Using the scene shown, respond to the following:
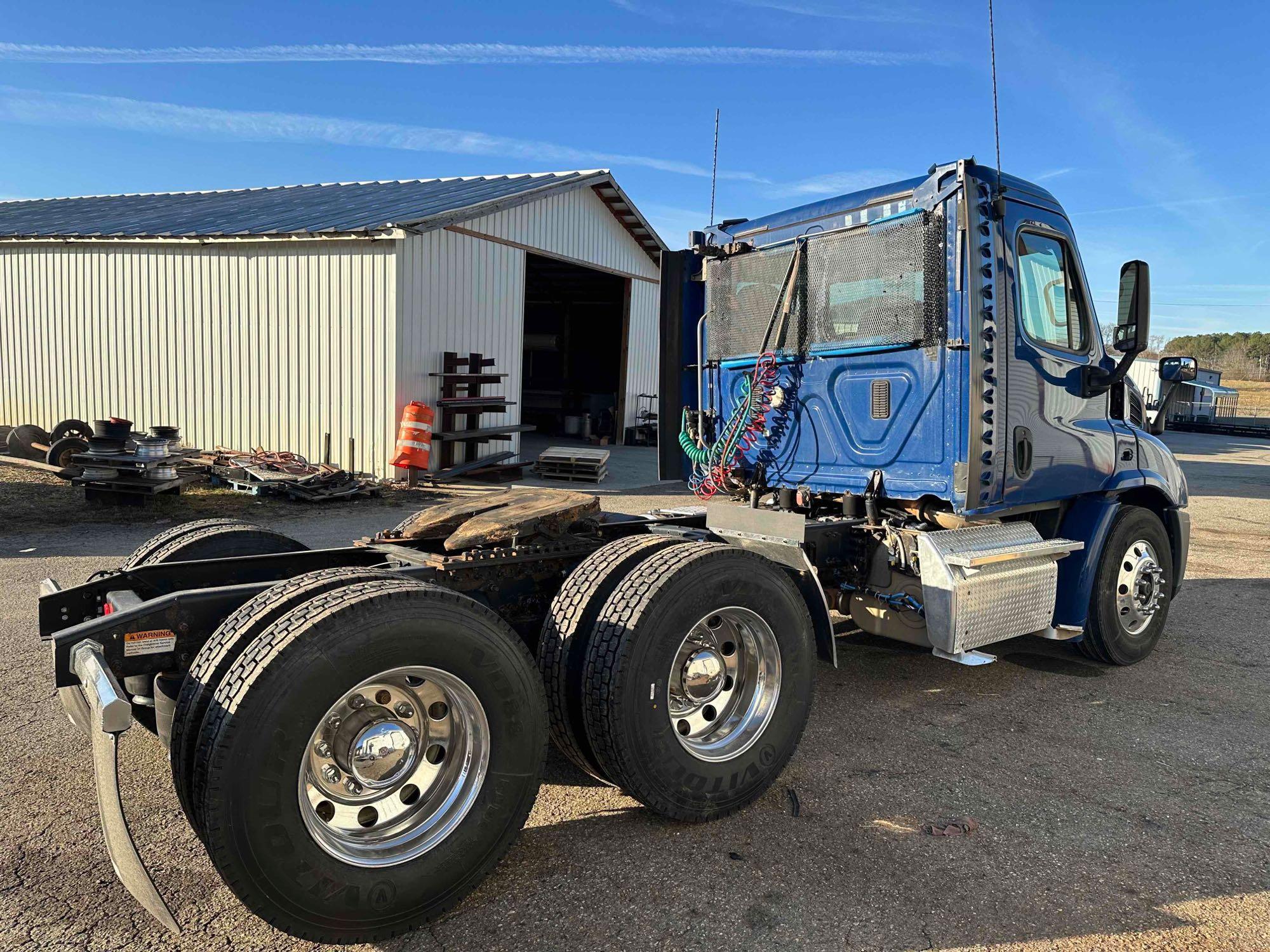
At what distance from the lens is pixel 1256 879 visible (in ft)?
10.9

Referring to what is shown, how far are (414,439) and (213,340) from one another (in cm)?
429

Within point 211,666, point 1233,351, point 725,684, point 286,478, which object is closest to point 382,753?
point 211,666

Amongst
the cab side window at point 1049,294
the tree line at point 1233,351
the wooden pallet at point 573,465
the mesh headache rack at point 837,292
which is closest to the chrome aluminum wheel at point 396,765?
the mesh headache rack at point 837,292

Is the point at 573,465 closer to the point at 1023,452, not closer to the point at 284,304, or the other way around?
Answer: the point at 284,304

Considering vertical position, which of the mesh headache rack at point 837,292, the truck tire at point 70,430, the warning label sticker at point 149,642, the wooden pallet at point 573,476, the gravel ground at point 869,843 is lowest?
the gravel ground at point 869,843

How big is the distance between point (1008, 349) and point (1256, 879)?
8.80ft

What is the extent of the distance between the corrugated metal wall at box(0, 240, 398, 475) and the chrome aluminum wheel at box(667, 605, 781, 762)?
1114cm

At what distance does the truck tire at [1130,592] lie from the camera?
221 inches

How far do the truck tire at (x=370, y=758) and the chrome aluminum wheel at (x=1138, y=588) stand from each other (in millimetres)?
4278

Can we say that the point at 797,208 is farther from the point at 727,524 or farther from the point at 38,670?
the point at 38,670

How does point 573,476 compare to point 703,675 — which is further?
point 573,476

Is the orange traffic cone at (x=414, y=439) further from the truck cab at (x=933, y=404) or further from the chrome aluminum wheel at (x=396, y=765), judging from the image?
the chrome aluminum wheel at (x=396, y=765)

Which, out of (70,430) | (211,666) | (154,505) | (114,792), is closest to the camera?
(114,792)

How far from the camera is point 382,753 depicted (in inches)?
117
